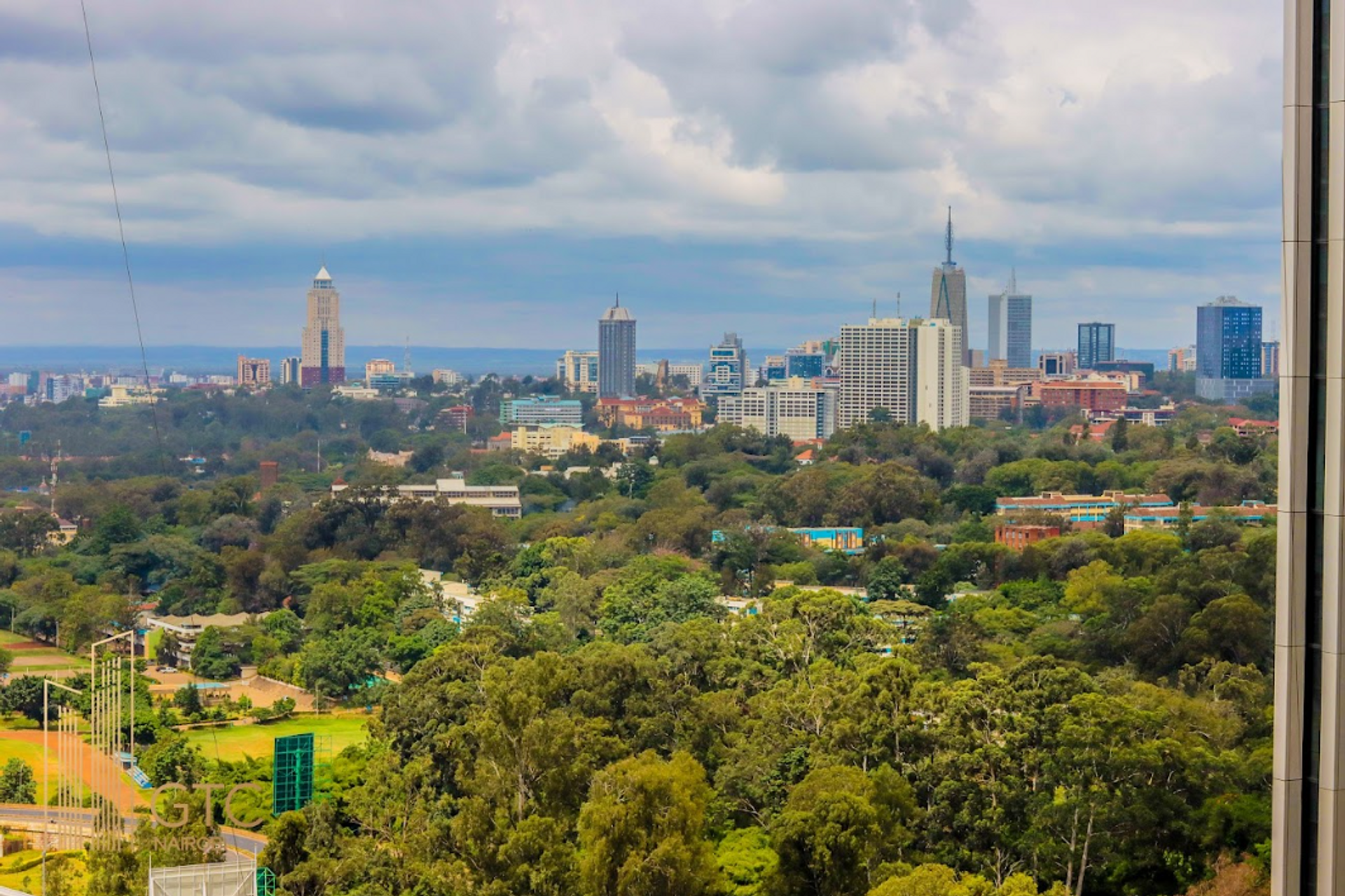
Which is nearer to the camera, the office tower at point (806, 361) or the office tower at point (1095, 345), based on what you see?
the office tower at point (1095, 345)

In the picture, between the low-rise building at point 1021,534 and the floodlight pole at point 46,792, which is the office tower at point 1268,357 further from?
the floodlight pole at point 46,792

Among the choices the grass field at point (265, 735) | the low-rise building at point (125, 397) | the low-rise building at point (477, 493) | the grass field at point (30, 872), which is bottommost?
the grass field at point (265, 735)

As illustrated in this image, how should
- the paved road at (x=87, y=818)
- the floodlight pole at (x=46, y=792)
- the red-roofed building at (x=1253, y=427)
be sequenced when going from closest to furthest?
the floodlight pole at (x=46, y=792) → the paved road at (x=87, y=818) → the red-roofed building at (x=1253, y=427)

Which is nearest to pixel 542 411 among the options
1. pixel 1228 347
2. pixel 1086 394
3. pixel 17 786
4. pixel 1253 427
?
pixel 1086 394

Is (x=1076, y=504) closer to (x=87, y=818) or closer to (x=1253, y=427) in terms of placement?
(x=1253, y=427)

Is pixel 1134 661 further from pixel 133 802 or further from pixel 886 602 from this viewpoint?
pixel 133 802

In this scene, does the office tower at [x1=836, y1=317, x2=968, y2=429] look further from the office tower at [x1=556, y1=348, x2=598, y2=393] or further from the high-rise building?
the office tower at [x1=556, y1=348, x2=598, y2=393]

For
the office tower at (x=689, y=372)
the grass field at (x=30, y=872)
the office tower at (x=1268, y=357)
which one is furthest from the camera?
the office tower at (x=689, y=372)

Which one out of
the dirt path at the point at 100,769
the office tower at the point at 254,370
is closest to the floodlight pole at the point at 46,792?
the dirt path at the point at 100,769
